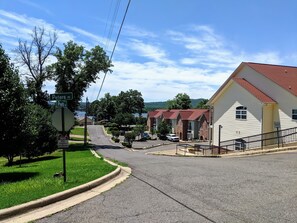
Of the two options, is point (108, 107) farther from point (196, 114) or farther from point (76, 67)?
point (76, 67)

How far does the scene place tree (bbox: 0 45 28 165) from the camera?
610 inches

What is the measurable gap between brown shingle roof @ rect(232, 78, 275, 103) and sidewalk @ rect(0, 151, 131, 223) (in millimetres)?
25061

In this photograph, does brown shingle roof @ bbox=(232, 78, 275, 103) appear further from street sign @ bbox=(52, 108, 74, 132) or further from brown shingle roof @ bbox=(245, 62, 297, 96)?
street sign @ bbox=(52, 108, 74, 132)

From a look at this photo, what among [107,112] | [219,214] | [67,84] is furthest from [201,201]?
[107,112]

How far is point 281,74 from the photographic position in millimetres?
35250

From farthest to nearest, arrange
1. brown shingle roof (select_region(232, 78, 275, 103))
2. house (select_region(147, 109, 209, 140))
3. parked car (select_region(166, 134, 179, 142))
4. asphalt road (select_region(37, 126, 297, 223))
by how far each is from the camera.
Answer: parked car (select_region(166, 134, 179, 142)), house (select_region(147, 109, 209, 140)), brown shingle roof (select_region(232, 78, 275, 103)), asphalt road (select_region(37, 126, 297, 223))

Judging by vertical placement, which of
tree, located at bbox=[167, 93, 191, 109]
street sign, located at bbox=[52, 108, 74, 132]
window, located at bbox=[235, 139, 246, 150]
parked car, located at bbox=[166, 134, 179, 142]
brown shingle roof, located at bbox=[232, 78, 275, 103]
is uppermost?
tree, located at bbox=[167, 93, 191, 109]

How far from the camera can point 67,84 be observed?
5041 cm

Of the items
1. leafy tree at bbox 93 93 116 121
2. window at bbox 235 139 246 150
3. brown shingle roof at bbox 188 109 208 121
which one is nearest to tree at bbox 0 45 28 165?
window at bbox 235 139 246 150

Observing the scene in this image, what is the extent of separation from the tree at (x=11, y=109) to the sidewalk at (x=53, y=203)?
21.7ft

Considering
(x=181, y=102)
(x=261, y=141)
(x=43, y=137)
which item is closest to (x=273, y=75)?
(x=261, y=141)

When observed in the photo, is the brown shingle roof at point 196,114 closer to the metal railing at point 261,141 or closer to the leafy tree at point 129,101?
the metal railing at point 261,141

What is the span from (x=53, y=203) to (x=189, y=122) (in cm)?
7334

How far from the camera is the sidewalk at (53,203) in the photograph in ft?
23.2
